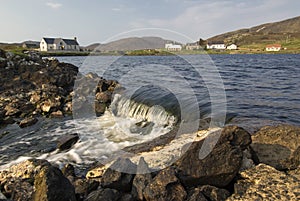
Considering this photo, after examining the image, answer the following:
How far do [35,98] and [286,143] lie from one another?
17785mm

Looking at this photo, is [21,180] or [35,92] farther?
[35,92]

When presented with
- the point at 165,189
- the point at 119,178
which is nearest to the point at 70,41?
the point at 119,178

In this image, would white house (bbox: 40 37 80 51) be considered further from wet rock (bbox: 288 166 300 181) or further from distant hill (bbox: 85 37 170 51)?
wet rock (bbox: 288 166 300 181)

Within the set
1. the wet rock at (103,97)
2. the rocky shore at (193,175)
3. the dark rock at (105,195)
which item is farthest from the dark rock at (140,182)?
the wet rock at (103,97)

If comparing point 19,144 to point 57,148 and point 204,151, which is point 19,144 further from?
point 204,151

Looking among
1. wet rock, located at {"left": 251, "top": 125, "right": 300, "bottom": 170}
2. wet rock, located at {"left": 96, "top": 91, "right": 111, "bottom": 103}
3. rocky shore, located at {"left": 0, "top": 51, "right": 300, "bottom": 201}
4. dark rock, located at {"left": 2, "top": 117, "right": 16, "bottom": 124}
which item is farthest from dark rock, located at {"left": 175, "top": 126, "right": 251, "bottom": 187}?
wet rock, located at {"left": 96, "top": 91, "right": 111, "bottom": 103}

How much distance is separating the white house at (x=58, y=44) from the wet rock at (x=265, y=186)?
11929 centimetres

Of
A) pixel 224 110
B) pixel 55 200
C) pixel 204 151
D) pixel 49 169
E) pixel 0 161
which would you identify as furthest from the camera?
pixel 224 110

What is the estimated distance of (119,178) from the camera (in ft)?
22.5

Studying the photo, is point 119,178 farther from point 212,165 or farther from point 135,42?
point 135,42

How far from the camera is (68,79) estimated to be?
86.0 ft

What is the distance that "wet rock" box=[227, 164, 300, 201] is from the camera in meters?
5.60

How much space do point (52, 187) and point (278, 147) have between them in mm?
6401

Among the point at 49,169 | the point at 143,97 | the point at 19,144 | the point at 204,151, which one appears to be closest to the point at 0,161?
the point at 19,144
